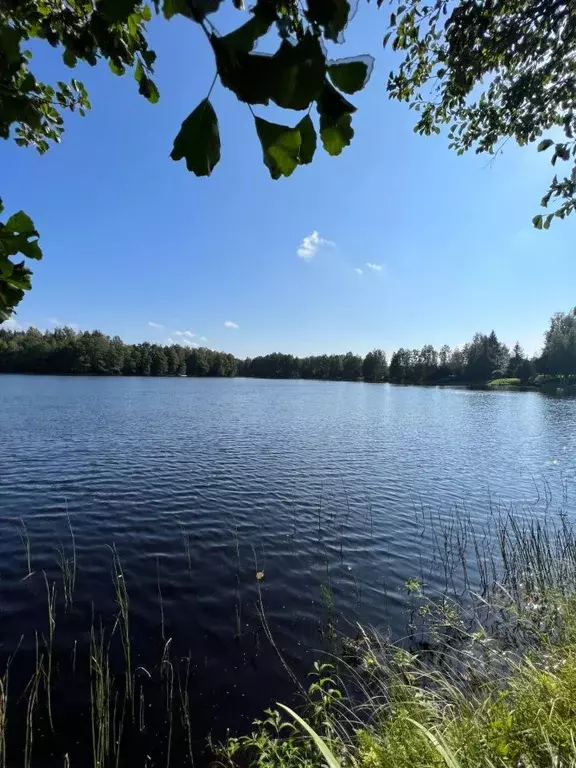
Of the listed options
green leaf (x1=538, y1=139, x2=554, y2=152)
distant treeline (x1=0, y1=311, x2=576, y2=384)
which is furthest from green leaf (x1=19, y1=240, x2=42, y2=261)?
distant treeline (x1=0, y1=311, x2=576, y2=384)

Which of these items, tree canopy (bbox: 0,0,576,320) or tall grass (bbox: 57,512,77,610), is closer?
tree canopy (bbox: 0,0,576,320)

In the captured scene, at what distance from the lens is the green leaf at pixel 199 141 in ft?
3.06

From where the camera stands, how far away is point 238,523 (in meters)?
13.5

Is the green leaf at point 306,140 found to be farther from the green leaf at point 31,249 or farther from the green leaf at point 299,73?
the green leaf at point 31,249

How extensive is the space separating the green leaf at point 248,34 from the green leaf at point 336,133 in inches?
9.1

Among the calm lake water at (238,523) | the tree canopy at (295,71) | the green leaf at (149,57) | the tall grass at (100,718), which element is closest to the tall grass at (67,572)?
the calm lake water at (238,523)

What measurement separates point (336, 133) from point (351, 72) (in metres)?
0.15

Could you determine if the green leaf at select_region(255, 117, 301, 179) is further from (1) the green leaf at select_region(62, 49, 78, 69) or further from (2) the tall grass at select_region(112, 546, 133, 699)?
(2) the tall grass at select_region(112, 546, 133, 699)

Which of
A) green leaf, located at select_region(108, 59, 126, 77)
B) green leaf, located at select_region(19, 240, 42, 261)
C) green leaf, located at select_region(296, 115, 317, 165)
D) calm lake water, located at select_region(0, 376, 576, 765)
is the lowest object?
calm lake water, located at select_region(0, 376, 576, 765)

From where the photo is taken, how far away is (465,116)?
577 cm

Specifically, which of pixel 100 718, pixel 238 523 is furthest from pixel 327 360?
pixel 100 718

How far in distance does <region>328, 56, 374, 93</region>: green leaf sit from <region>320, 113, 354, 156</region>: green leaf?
0.06 metres

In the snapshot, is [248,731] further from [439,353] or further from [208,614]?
[439,353]

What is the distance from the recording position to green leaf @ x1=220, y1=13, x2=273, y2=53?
904 millimetres
